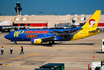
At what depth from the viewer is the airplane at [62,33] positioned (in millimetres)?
40375

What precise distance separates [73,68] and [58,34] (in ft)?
72.3

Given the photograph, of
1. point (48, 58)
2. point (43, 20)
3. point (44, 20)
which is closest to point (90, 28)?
point (48, 58)

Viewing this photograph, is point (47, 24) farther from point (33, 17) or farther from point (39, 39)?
point (39, 39)

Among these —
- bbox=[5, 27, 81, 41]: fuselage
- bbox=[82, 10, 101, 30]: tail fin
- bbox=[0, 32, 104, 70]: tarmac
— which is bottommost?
bbox=[0, 32, 104, 70]: tarmac

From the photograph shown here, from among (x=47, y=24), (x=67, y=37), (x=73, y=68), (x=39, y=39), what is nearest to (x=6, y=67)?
(x=73, y=68)

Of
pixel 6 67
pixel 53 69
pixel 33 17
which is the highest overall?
pixel 33 17

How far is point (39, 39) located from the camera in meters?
40.3

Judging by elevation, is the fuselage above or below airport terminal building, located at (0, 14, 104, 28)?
below

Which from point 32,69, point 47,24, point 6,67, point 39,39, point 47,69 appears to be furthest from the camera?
point 47,24

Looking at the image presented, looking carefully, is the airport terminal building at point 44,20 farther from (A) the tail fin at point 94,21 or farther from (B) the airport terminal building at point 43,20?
(A) the tail fin at point 94,21

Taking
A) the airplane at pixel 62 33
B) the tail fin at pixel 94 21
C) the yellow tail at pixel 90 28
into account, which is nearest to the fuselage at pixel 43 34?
the airplane at pixel 62 33

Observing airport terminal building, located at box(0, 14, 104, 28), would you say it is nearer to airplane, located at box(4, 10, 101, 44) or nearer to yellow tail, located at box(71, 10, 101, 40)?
airplane, located at box(4, 10, 101, 44)

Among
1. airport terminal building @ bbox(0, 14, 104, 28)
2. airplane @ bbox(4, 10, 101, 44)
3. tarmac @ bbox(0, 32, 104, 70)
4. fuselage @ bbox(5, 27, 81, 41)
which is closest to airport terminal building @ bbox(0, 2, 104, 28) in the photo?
airport terminal building @ bbox(0, 14, 104, 28)

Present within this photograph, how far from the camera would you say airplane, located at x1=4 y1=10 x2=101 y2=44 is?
40.4 m
